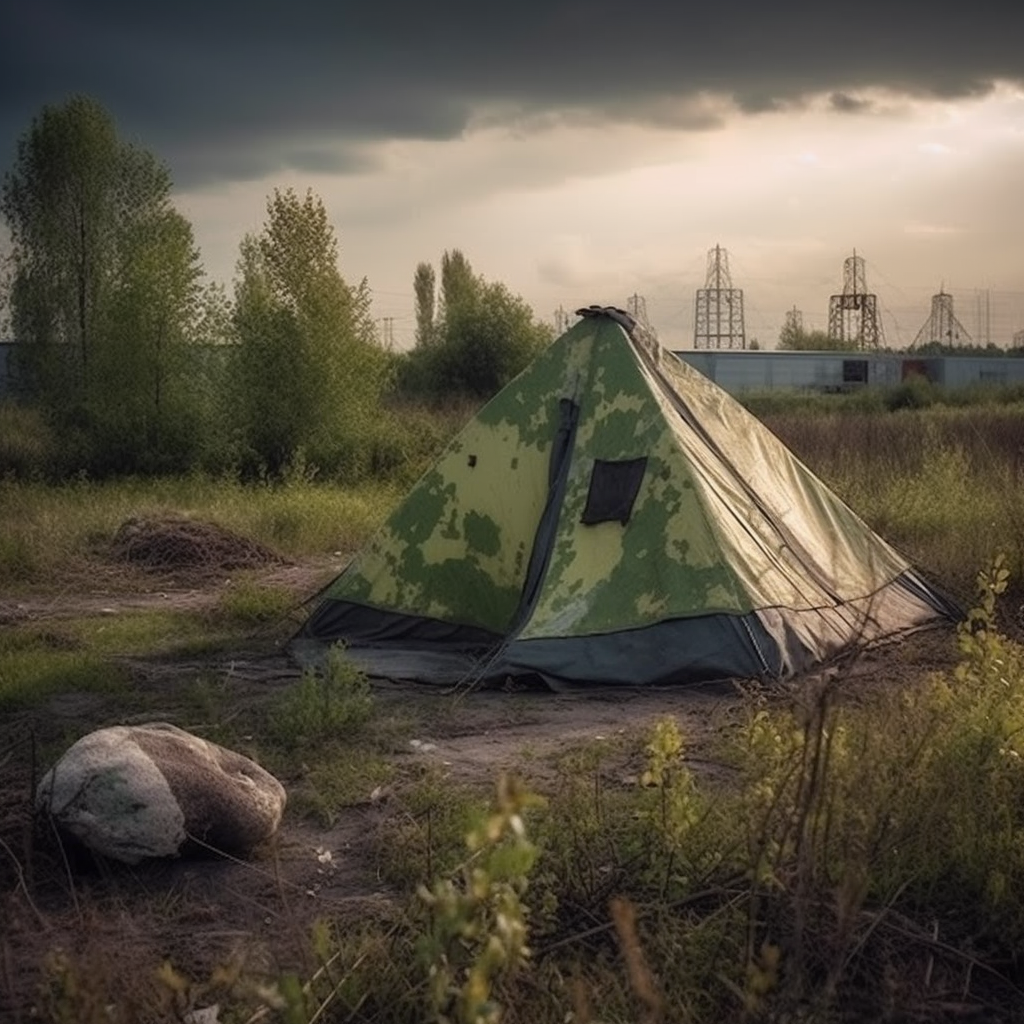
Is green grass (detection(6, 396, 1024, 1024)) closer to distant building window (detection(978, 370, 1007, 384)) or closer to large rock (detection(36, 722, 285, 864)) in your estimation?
large rock (detection(36, 722, 285, 864))

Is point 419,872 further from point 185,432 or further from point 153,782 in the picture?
point 185,432

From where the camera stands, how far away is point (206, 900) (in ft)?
15.1

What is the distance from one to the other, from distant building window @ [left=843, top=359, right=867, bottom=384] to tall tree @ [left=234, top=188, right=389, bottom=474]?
1584 inches

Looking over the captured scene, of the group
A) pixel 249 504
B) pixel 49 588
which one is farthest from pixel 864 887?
pixel 249 504

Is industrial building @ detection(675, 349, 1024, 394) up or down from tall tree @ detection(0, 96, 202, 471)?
down

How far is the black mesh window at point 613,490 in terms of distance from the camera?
816 cm

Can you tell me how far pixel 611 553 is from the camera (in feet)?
26.4

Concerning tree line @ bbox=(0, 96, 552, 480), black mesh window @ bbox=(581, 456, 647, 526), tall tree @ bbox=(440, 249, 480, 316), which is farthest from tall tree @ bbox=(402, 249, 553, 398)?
black mesh window @ bbox=(581, 456, 647, 526)

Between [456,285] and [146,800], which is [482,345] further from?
[146,800]

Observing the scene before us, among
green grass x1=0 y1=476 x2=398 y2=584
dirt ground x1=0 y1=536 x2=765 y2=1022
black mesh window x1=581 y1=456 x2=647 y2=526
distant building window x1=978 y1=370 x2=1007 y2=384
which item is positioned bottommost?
dirt ground x1=0 y1=536 x2=765 y2=1022

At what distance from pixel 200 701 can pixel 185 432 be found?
14524 mm

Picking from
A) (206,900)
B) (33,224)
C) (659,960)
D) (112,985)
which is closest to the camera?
(112,985)

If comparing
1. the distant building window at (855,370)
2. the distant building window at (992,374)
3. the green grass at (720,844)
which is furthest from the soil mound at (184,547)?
the distant building window at (992,374)

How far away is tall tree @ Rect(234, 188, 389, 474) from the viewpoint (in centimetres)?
2044
